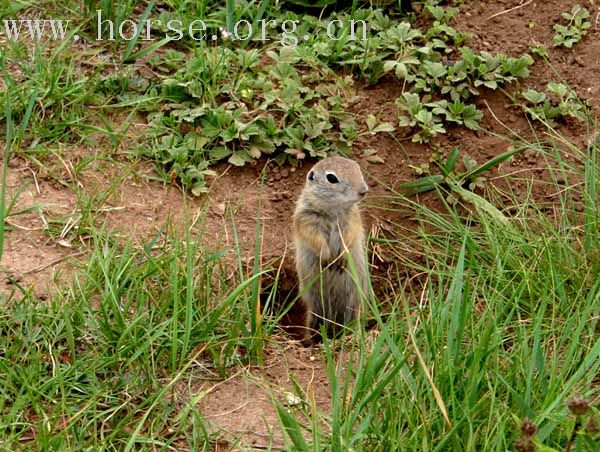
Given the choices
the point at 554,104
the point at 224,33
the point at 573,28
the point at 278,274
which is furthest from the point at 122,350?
the point at 573,28

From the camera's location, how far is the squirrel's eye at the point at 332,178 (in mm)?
4855

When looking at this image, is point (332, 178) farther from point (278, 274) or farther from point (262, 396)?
point (262, 396)

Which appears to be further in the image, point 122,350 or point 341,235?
point 341,235

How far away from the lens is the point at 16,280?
14.5ft

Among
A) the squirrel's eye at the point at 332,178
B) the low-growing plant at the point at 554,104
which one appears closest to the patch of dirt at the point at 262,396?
the squirrel's eye at the point at 332,178

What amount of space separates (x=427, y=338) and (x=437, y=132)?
209 centimetres

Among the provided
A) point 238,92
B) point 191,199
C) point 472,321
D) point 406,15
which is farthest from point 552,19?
point 472,321

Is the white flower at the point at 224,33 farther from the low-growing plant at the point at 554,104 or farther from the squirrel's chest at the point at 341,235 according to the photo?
the low-growing plant at the point at 554,104

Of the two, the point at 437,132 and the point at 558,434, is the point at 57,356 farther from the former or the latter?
the point at 437,132

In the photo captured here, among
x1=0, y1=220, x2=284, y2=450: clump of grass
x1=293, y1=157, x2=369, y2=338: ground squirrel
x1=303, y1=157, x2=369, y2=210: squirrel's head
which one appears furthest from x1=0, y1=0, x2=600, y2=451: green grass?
x1=303, y1=157, x2=369, y2=210: squirrel's head

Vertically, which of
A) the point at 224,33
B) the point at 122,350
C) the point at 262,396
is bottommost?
the point at 262,396

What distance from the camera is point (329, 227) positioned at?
16.6 feet

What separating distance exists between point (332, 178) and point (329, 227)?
11.7 inches

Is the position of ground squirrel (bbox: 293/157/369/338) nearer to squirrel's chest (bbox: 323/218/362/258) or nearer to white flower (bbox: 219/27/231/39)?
squirrel's chest (bbox: 323/218/362/258)
